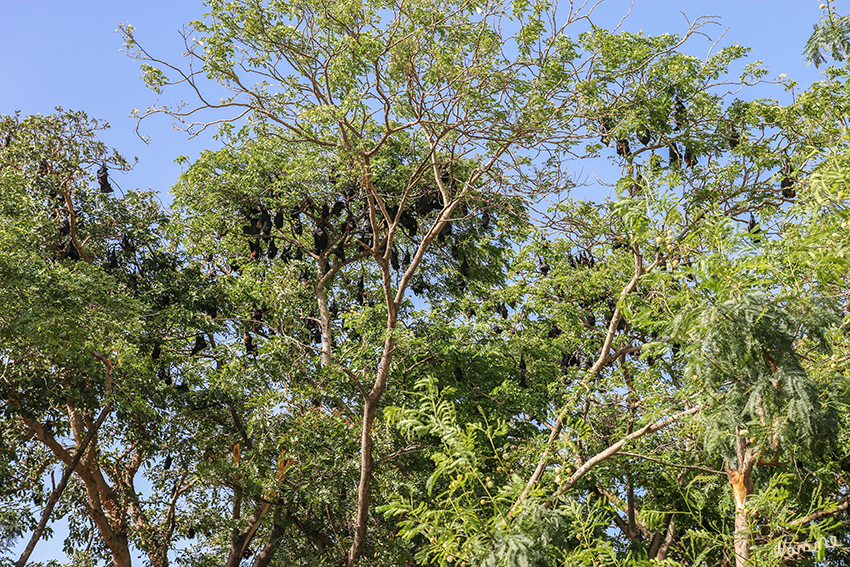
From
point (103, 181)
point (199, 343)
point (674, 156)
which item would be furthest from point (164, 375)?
point (674, 156)

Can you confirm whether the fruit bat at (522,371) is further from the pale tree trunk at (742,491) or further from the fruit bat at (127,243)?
the fruit bat at (127,243)

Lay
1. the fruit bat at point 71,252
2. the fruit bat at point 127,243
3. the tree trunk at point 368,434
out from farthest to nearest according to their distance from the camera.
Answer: the fruit bat at point 127,243 → the fruit bat at point 71,252 → the tree trunk at point 368,434

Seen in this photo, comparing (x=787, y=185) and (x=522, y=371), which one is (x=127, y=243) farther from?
(x=787, y=185)

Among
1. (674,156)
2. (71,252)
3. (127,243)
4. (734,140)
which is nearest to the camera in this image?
(71,252)

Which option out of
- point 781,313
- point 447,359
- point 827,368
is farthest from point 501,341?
point 781,313

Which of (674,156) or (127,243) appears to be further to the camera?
(127,243)

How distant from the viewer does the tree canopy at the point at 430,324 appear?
15.6 feet

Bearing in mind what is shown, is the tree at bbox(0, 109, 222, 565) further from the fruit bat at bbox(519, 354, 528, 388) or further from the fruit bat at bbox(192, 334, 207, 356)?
the fruit bat at bbox(519, 354, 528, 388)

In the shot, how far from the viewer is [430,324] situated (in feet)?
43.0

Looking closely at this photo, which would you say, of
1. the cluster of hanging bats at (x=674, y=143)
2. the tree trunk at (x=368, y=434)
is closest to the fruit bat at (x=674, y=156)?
the cluster of hanging bats at (x=674, y=143)

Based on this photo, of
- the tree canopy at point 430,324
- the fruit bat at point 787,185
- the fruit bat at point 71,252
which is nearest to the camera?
the tree canopy at point 430,324

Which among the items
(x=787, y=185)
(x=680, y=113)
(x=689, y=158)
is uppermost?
(x=680, y=113)

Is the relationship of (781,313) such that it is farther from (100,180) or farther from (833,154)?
(100,180)

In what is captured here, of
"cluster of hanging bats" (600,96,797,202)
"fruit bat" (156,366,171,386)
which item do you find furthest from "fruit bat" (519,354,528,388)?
"fruit bat" (156,366,171,386)
